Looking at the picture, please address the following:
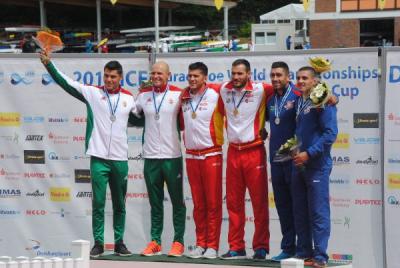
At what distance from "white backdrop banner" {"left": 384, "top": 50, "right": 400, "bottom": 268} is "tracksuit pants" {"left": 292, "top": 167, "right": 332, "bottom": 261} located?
4.48 ft

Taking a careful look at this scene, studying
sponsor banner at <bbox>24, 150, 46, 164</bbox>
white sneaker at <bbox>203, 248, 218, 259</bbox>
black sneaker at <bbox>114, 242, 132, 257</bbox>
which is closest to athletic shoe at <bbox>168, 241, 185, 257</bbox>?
white sneaker at <bbox>203, 248, 218, 259</bbox>

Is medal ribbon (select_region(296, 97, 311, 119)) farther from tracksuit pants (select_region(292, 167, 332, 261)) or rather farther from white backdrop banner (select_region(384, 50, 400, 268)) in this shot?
white backdrop banner (select_region(384, 50, 400, 268))

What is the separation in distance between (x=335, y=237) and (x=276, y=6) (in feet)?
198

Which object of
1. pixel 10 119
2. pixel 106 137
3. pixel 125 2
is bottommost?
pixel 106 137

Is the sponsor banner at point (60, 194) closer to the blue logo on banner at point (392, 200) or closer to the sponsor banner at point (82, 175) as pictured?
the sponsor banner at point (82, 175)

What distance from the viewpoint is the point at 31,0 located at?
52.4 metres

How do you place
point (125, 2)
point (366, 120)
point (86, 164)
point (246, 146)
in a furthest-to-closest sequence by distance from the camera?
point (125, 2) → point (86, 164) → point (366, 120) → point (246, 146)

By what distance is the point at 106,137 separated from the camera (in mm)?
10352

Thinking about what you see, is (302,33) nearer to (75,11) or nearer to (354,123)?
(75,11)

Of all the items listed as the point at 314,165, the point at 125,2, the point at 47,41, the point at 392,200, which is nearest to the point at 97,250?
the point at 47,41

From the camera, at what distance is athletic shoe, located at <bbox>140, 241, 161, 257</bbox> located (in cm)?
1035

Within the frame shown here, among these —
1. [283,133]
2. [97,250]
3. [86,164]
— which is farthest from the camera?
[86,164]

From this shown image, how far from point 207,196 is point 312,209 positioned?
1.24m

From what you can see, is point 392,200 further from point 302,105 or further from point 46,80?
point 46,80
